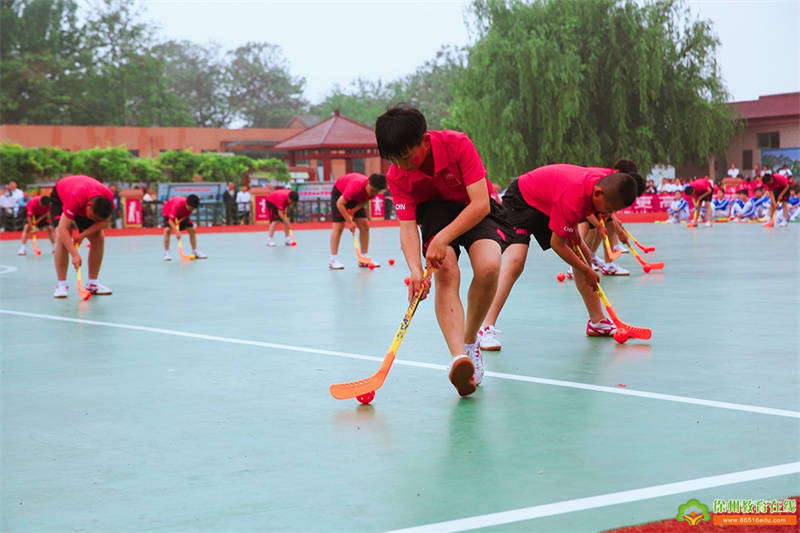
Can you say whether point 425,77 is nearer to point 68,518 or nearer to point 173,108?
point 173,108

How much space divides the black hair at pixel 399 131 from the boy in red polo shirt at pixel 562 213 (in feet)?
6.26

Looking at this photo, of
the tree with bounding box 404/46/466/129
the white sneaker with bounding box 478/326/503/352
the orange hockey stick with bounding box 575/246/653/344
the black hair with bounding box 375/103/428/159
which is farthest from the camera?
the tree with bounding box 404/46/466/129

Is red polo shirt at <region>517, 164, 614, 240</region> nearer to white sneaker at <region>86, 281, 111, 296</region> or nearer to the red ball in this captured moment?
the red ball

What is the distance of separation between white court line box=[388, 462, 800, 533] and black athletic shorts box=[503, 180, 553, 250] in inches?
159

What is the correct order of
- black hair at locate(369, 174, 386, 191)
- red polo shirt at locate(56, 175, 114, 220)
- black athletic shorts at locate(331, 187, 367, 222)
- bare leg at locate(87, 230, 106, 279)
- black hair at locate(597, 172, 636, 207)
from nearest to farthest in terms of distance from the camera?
black hair at locate(597, 172, 636, 207) → red polo shirt at locate(56, 175, 114, 220) → bare leg at locate(87, 230, 106, 279) → black hair at locate(369, 174, 386, 191) → black athletic shorts at locate(331, 187, 367, 222)

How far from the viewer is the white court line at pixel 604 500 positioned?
138 inches

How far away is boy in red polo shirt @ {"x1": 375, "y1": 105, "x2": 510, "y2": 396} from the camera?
5.38 m

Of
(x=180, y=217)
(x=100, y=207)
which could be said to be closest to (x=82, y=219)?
(x=100, y=207)

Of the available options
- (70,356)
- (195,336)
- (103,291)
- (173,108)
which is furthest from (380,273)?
(173,108)

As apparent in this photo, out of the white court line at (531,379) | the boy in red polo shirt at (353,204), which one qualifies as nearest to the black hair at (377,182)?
the boy in red polo shirt at (353,204)

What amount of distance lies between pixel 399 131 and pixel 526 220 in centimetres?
300

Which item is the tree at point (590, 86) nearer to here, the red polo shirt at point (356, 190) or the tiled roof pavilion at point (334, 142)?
the tiled roof pavilion at point (334, 142)

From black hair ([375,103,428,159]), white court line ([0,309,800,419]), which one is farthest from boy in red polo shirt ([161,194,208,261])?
black hair ([375,103,428,159])

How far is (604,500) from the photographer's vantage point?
12.3 ft
